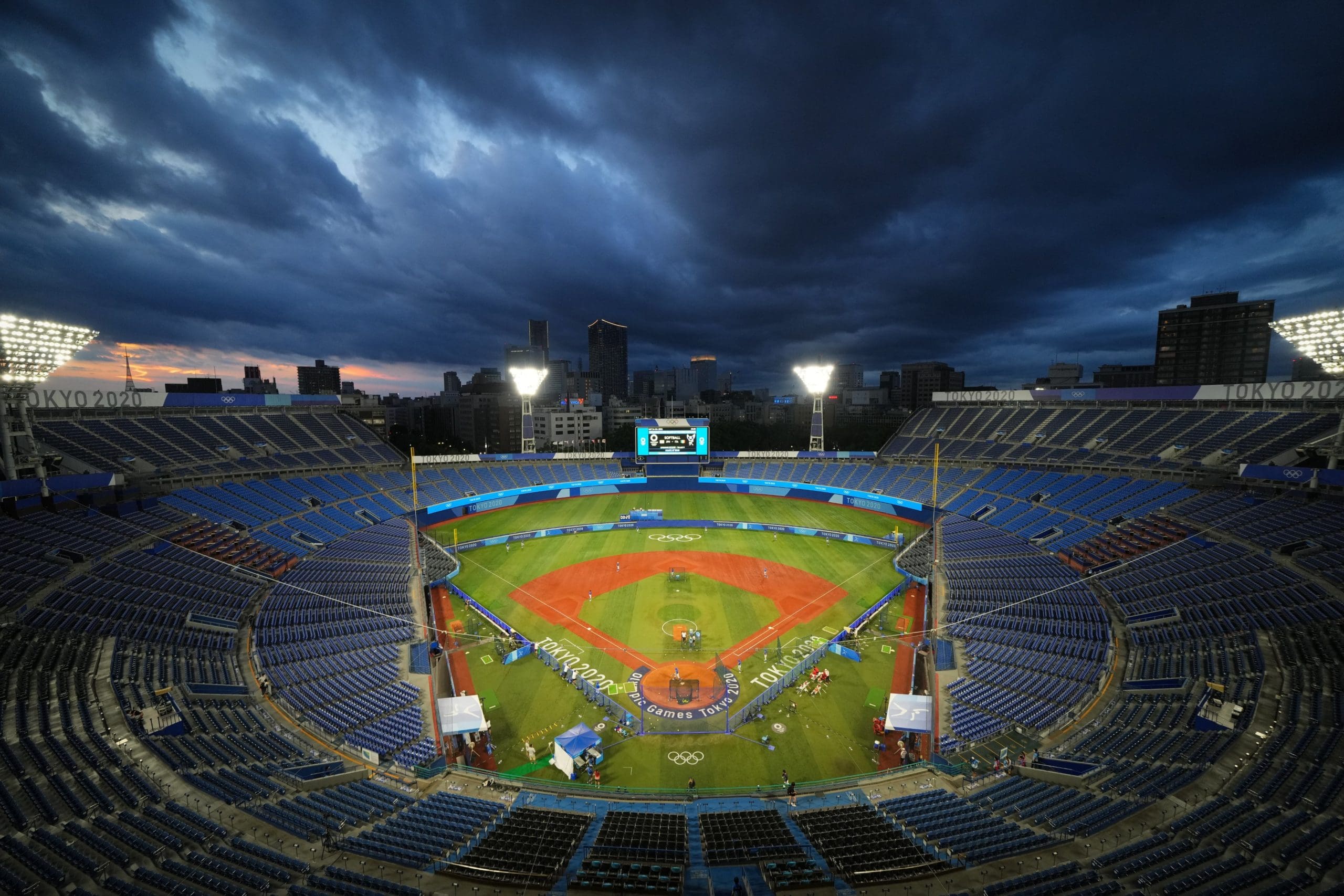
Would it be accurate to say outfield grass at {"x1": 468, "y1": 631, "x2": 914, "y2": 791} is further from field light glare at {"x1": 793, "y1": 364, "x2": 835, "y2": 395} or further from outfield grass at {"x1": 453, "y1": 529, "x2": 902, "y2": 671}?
field light glare at {"x1": 793, "y1": 364, "x2": 835, "y2": 395}

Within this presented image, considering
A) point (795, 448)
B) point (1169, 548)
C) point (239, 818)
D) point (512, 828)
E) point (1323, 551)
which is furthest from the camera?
point (795, 448)

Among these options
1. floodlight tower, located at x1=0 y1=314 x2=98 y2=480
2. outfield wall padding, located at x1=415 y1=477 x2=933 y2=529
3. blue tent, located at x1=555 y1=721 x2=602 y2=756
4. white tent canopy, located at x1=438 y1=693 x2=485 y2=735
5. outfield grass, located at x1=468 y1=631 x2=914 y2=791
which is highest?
floodlight tower, located at x1=0 y1=314 x2=98 y2=480

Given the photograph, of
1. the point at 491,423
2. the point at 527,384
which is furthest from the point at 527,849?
the point at 491,423

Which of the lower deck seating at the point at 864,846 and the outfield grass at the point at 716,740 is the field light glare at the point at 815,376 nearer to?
the outfield grass at the point at 716,740

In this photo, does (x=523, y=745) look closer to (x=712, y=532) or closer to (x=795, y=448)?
(x=712, y=532)

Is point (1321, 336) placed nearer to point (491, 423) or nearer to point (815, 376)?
point (815, 376)

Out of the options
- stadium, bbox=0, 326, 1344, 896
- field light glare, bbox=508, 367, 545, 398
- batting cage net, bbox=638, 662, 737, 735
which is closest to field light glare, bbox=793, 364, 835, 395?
stadium, bbox=0, 326, 1344, 896

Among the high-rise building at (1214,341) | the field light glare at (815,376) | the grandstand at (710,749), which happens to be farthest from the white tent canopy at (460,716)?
the high-rise building at (1214,341)

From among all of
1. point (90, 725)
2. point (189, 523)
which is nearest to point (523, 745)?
point (90, 725)
